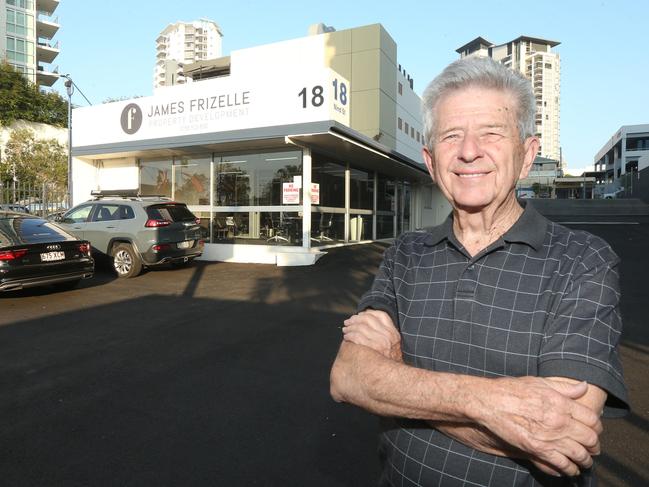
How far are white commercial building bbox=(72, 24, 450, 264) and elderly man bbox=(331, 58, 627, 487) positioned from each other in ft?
30.8

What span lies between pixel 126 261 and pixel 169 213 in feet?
4.93

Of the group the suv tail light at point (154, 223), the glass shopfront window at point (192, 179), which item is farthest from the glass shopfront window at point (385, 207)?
the suv tail light at point (154, 223)

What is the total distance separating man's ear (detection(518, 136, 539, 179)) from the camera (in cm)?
154

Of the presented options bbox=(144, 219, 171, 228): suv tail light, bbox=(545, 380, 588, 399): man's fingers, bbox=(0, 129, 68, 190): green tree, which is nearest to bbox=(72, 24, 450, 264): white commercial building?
bbox=(144, 219, 171, 228): suv tail light

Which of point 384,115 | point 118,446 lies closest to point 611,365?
point 118,446

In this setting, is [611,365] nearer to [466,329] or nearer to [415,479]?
[466,329]

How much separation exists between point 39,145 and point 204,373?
1538 inches

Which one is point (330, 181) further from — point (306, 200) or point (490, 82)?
point (490, 82)

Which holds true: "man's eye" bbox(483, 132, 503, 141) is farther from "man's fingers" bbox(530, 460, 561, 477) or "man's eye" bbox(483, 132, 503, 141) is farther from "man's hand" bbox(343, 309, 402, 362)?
"man's fingers" bbox(530, 460, 561, 477)

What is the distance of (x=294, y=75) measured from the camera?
1140 cm

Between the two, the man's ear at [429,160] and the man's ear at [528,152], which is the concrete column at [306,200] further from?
the man's ear at [528,152]

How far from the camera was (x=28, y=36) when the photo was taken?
5462 centimetres

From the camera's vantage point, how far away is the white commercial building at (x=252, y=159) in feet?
37.8

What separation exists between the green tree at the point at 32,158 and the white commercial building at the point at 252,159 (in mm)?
21519
